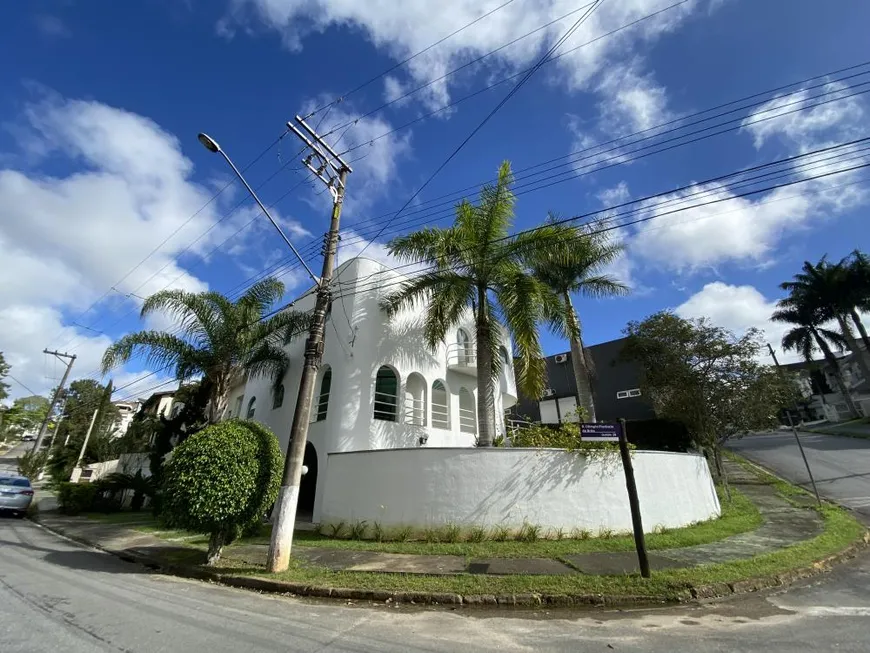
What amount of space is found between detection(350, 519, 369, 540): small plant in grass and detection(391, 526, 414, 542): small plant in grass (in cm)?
81

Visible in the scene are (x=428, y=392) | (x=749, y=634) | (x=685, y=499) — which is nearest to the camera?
(x=749, y=634)

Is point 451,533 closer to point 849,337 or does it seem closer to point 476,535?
point 476,535

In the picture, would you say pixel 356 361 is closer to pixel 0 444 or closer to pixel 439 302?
pixel 439 302

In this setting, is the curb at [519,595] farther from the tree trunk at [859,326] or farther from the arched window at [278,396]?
the tree trunk at [859,326]

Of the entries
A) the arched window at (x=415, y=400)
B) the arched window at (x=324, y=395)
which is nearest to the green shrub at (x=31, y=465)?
the arched window at (x=324, y=395)

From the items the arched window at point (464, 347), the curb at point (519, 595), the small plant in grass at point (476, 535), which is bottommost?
the curb at point (519, 595)

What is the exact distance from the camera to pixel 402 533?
9734 millimetres

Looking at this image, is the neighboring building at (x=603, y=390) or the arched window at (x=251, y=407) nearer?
the arched window at (x=251, y=407)

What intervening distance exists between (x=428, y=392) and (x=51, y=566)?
10.2 meters

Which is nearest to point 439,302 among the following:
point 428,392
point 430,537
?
point 428,392

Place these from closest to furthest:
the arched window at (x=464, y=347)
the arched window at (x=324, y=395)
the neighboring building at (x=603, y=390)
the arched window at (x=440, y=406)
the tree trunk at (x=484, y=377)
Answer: the tree trunk at (x=484, y=377) → the arched window at (x=324, y=395) → the arched window at (x=440, y=406) → the arched window at (x=464, y=347) → the neighboring building at (x=603, y=390)

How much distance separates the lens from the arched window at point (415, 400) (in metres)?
14.5

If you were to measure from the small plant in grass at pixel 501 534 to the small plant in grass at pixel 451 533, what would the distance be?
777 mm

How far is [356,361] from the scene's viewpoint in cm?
1337
